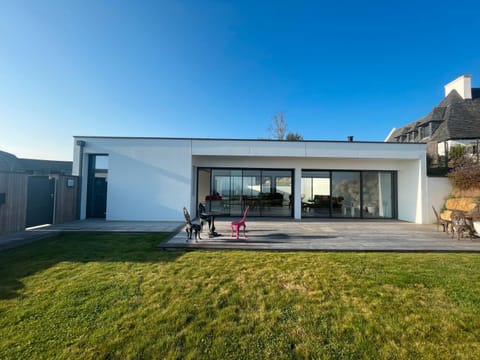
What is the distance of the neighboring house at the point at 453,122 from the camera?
15859 millimetres

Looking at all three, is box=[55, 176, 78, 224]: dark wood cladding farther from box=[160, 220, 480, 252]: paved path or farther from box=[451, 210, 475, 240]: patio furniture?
box=[451, 210, 475, 240]: patio furniture

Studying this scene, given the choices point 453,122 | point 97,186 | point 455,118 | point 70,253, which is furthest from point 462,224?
point 455,118

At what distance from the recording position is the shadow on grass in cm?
351

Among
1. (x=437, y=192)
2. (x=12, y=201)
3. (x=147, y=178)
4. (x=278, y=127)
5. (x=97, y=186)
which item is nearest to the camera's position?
(x=12, y=201)

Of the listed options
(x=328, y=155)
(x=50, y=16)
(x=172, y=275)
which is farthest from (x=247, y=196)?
(x=50, y=16)

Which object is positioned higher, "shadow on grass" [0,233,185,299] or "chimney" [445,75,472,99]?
"chimney" [445,75,472,99]

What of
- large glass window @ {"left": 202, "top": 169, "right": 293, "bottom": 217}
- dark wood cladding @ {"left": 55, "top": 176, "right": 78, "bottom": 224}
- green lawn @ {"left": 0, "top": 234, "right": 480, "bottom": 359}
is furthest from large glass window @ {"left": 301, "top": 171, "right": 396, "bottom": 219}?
dark wood cladding @ {"left": 55, "top": 176, "right": 78, "bottom": 224}

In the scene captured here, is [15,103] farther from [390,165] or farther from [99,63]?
[390,165]

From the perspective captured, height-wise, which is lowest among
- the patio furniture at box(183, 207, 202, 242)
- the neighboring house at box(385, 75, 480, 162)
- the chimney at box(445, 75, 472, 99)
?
the patio furniture at box(183, 207, 202, 242)

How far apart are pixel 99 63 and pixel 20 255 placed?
8584 millimetres

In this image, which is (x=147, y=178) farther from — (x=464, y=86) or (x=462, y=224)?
(x=464, y=86)

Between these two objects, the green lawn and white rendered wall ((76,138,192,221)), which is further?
white rendered wall ((76,138,192,221))

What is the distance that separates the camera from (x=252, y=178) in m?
10.3

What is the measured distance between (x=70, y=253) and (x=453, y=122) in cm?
2704
